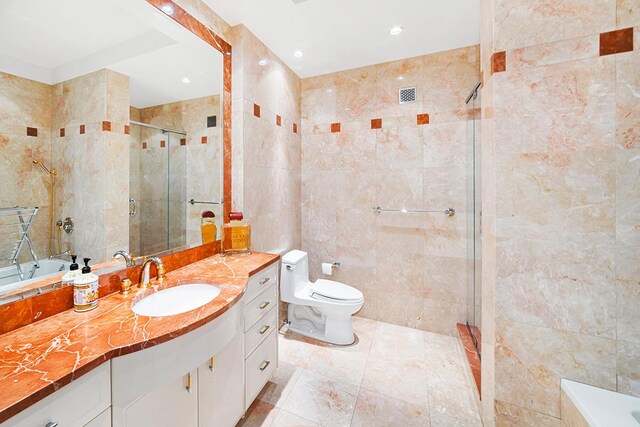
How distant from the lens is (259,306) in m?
1.51

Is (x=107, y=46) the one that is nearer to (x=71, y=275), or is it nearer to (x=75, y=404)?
(x=71, y=275)

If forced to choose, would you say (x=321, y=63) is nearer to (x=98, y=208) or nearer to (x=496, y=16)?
(x=496, y=16)

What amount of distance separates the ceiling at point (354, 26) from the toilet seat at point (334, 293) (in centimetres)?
208

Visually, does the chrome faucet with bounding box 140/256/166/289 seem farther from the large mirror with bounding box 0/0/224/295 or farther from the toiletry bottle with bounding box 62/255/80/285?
the toiletry bottle with bounding box 62/255/80/285

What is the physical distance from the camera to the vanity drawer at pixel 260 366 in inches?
55.5

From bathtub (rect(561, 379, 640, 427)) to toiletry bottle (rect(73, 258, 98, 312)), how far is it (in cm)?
190

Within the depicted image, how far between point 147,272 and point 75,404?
67 cm

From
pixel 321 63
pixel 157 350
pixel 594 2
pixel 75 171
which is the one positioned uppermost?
pixel 321 63

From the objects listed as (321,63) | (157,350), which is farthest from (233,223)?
(321,63)

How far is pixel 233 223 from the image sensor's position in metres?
1.82

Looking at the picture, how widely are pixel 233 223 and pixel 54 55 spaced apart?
1160 millimetres

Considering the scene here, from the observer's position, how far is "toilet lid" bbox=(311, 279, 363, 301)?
2.11 m

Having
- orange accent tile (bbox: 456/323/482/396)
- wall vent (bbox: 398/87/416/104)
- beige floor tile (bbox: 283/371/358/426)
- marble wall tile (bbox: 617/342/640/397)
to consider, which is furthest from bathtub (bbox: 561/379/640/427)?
wall vent (bbox: 398/87/416/104)

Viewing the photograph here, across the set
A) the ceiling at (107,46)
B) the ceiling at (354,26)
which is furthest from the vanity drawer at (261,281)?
the ceiling at (354,26)
